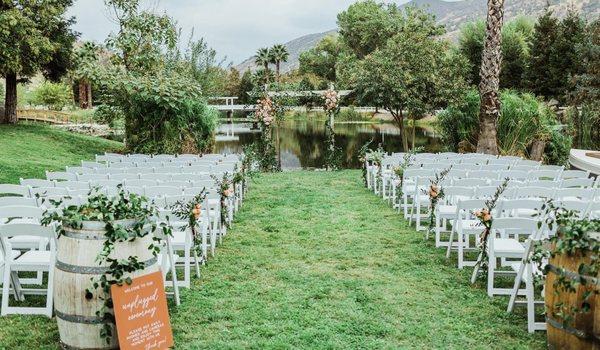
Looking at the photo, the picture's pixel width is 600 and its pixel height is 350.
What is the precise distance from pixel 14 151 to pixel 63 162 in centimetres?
183

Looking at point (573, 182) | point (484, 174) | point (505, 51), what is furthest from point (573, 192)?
point (505, 51)

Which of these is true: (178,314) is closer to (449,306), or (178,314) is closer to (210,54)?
(449,306)

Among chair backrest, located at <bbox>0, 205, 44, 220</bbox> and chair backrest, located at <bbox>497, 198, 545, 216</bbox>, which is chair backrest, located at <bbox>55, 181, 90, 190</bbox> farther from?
chair backrest, located at <bbox>497, 198, 545, 216</bbox>

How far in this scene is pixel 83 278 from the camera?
13.4ft

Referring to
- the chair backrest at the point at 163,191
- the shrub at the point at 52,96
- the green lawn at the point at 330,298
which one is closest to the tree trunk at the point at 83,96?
the shrub at the point at 52,96

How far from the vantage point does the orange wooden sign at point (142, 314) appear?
161 inches

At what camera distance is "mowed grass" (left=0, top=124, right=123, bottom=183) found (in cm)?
1595

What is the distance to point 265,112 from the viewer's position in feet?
64.0

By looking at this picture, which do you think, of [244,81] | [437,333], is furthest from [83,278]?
[244,81]

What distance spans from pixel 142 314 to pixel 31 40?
17925 millimetres

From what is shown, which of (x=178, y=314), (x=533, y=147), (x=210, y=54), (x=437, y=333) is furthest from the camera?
(x=210, y=54)

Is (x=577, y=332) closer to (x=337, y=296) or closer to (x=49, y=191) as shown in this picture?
(x=337, y=296)

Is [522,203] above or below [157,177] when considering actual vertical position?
below

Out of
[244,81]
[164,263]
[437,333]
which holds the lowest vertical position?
[437,333]
